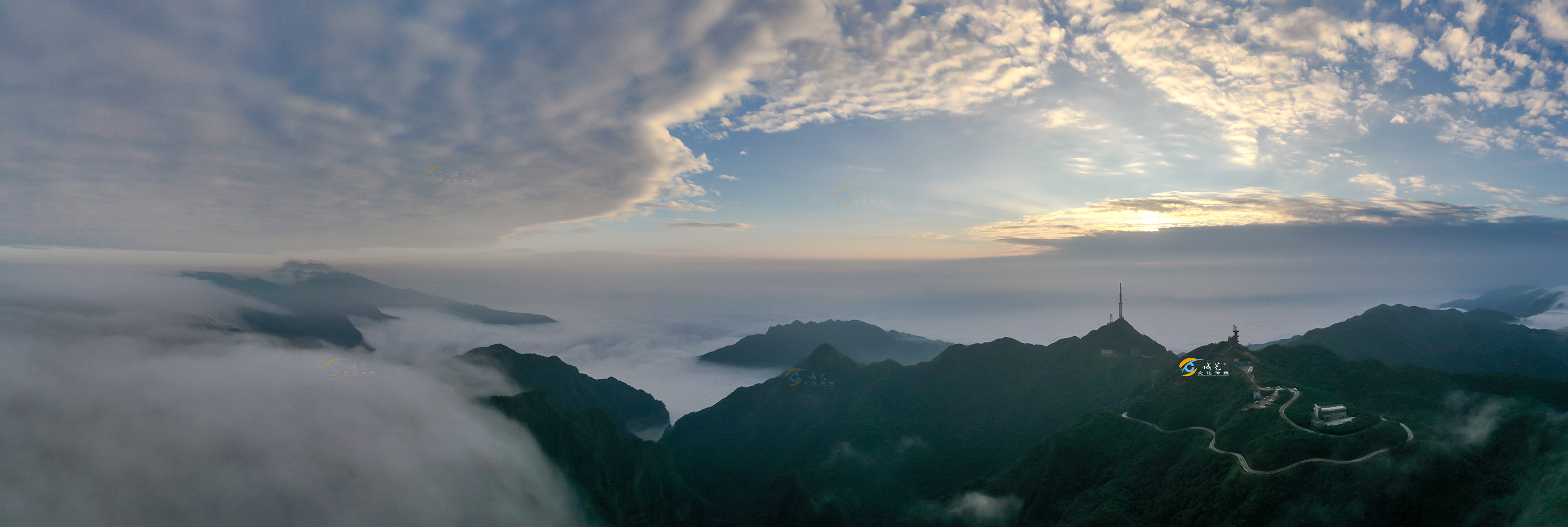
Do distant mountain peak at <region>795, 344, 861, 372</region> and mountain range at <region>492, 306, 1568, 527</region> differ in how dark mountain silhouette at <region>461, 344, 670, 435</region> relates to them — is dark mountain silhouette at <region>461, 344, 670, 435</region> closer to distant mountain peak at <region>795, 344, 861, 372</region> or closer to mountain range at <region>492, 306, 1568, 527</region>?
mountain range at <region>492, 306, 1568, 527</region>

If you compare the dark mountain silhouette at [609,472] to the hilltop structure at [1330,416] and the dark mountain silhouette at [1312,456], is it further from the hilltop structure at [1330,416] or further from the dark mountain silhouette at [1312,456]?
the hilltop structure at [1330,416]

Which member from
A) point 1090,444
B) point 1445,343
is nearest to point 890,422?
point 1090,444

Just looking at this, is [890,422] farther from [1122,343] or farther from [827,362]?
[1122,343]

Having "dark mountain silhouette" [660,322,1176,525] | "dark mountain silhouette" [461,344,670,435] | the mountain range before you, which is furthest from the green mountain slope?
"dark mountain silhouette" [461,344,670,435]

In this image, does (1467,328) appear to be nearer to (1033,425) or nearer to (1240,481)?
(1033,425)

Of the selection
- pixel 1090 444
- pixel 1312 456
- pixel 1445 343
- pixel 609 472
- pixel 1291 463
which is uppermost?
pixel 1312 456
